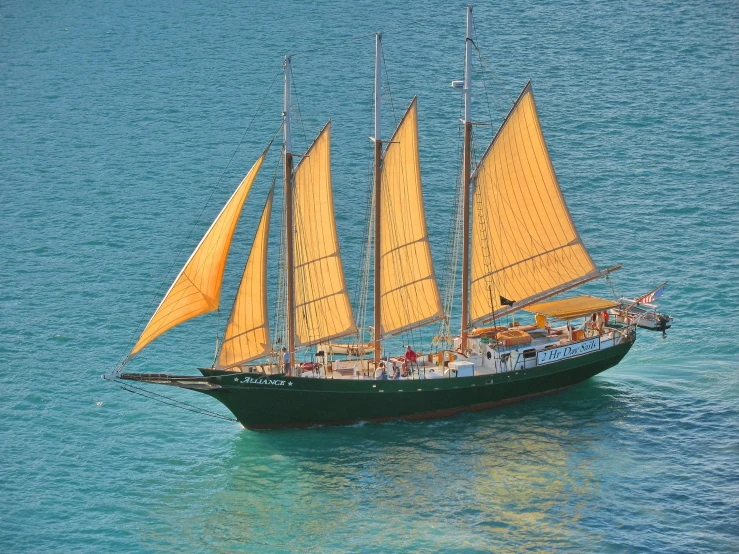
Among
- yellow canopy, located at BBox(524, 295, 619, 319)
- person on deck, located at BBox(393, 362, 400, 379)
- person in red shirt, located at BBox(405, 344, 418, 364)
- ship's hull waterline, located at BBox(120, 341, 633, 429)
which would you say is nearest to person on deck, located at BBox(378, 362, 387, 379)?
ship's hull waterline, located at BBox(120, 341, 633, 429)

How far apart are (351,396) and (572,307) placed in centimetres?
1593

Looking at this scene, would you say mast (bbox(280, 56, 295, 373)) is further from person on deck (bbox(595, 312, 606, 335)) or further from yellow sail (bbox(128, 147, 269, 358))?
person on deck (bbox(595, 312, 606, 335))

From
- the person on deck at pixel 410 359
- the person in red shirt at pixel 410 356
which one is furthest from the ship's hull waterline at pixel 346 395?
the person in red shirt at pixel 410 356

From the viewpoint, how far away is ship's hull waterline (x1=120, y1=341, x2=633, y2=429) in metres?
77.8

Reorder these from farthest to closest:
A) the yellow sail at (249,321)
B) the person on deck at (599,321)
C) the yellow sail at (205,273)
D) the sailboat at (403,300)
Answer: the person on deck at (599,321)
the sailboat at (403,300)
the yellow sail at (249,321)
the yellow sail at (205,273)

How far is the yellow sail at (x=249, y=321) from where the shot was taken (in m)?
77.2

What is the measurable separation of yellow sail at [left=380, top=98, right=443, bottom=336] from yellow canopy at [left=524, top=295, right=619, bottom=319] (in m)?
7.12

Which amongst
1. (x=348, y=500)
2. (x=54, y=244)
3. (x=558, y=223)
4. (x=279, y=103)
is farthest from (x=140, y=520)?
(x=279, y=103)

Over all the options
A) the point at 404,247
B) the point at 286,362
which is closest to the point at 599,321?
the point at 404,247

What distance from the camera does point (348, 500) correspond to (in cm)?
7138

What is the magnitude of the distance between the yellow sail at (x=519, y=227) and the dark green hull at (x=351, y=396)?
484cm

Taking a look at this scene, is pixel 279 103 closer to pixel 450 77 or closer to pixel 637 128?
pixel 450 77

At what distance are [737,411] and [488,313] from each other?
16.0 meters

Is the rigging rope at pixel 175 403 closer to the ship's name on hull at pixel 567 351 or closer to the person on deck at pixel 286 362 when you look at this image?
the person on deck at pixel 286 362
